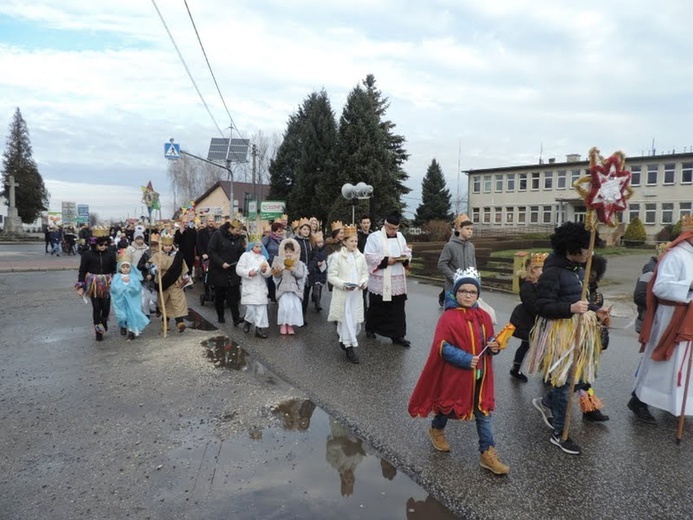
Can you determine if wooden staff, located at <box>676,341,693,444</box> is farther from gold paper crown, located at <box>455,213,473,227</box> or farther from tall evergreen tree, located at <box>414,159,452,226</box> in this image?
tall evergreen tree, located at <box>414,159,452,226</box>

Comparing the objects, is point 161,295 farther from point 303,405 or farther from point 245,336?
point 303,405

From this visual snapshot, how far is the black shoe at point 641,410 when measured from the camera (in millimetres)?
4734

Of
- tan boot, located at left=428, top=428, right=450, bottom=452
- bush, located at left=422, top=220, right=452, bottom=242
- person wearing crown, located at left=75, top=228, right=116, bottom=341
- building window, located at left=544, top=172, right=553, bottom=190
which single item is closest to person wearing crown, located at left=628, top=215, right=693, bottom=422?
tan boot, located at left=428, top=428, right=450, bottom=452

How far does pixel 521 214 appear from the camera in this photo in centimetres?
5375

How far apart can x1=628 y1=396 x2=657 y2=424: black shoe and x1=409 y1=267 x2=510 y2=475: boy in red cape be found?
6.25 ft

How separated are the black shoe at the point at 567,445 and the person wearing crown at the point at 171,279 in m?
6.36

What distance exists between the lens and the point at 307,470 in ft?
12.7

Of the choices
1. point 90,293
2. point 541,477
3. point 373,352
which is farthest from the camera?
point 90,293

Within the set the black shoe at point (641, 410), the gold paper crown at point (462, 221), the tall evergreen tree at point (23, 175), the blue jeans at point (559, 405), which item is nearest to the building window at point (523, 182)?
the gold paper crown at point (462, 221)

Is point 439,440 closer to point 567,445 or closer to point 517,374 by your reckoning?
point 567,445

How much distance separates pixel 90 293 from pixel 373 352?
4696 mm

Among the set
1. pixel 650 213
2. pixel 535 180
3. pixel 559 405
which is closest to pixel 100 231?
pixel 559 405

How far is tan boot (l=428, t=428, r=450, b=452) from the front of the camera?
407cm

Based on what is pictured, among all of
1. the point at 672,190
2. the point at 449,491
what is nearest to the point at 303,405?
the point at 449,491
